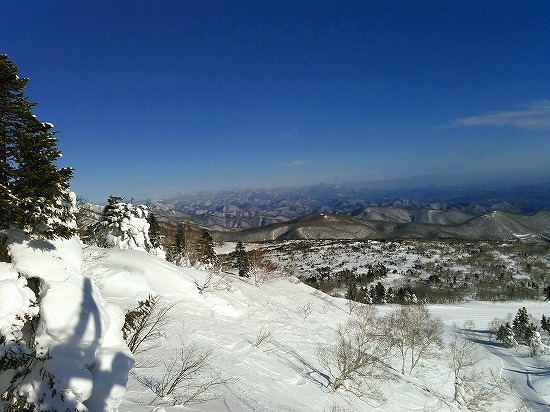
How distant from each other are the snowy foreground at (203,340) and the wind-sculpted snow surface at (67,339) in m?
0.02

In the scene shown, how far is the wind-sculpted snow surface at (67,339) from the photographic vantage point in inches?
265

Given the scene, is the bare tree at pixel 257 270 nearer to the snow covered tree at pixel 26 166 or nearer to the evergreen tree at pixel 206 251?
the evergreen tree at pixel 206 251

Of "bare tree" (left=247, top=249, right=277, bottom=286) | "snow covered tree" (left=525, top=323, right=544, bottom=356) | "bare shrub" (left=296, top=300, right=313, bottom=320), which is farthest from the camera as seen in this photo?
"bare tree" (left=247, top=249, right=277, bottom=286)

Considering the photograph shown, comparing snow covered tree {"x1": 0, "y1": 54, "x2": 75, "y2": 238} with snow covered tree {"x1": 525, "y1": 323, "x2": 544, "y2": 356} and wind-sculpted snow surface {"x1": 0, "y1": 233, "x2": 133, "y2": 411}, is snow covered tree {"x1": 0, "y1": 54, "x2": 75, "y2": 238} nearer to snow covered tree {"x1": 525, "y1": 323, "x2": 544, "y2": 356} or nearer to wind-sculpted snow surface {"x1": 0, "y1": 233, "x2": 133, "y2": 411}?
wind-sculpted snow surface {"x1": 0, "y1": 233, "x2": 133, "y2": 411}

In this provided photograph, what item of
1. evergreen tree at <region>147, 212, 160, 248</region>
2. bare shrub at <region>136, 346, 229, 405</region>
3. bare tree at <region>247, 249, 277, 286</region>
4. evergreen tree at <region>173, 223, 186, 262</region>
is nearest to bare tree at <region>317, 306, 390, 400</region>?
bare shrub at <region>136, 346, 229, 405</region>

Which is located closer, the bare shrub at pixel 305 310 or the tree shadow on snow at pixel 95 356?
the tree shadow on snow at pixel 95 356

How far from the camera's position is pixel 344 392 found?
2425 cm

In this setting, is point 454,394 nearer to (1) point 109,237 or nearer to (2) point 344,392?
(2) point 344,392

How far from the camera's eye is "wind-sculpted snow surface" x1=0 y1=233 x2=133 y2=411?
22.1 feet

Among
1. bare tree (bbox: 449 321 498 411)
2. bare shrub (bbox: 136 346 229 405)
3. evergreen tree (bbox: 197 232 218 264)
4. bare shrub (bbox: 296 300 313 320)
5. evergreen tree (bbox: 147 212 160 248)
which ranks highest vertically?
evergreen tree (bbox: 147 212 160 248)

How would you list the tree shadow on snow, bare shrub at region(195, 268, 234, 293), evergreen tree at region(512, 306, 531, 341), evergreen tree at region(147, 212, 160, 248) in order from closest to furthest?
the tree shadow on snow → bare shrub at region(195, 268, 234, 293) → evergreen tree at region(147, 212, 160, 248) → evergreen tree at region(512, 306, 531, 341)

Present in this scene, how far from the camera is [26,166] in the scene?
27.8 feet

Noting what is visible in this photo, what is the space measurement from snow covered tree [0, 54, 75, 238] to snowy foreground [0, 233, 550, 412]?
2.68ft

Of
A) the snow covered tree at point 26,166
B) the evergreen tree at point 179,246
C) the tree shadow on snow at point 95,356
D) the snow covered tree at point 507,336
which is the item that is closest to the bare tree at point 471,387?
the snow covered tree at point 507,336
